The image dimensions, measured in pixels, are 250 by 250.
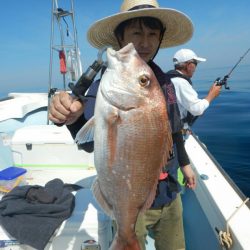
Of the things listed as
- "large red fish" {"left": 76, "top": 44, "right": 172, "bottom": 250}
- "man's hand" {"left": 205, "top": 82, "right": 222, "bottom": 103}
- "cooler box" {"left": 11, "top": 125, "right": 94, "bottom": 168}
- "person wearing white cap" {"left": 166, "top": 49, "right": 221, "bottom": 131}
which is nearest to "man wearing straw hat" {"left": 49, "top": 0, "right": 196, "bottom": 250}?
"large red fish" {"left": 76, "top": 44, "right": 172, "bottom": 250}

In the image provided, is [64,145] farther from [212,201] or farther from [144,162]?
[144,162]

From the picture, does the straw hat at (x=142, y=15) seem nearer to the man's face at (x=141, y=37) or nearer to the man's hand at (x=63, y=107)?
the man's face at (x=141, y=37)

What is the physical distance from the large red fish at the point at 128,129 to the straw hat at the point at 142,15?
54 centimetres

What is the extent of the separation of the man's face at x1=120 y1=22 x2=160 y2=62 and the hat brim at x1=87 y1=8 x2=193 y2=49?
0.25ft

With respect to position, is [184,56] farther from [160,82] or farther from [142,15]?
[142,15]

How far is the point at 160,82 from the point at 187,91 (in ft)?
7.62

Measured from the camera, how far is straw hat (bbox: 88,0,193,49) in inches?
74.0

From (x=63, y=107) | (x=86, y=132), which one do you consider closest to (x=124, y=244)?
(x=86, y=132)

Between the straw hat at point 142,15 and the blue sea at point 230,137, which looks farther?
the blue sea at point 230,137

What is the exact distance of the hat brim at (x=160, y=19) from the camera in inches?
74.4

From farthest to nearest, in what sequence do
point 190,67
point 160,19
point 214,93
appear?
point 190,67
point 214,93
point 160,19

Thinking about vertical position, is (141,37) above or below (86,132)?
above

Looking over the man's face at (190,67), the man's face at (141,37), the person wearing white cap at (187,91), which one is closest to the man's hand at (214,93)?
the person wearing white cap at (187,91)

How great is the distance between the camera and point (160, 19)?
2.07 m
